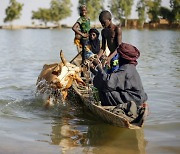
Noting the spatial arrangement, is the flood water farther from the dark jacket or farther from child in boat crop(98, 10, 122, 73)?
child in boat crop(98, 10, 122, 73)

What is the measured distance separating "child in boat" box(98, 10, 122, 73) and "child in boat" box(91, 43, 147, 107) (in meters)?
1.40

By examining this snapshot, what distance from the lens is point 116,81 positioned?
196 inches

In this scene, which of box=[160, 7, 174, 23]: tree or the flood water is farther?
box=[160, 7, 174, 23]: tree

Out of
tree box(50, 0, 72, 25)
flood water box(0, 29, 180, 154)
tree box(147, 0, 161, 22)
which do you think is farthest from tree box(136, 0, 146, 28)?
flood water box(0, 29, 180, 154)

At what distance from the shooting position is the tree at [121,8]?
8136 centimetres

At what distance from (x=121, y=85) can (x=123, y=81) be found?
69mm

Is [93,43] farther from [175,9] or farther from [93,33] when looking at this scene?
[175,9]

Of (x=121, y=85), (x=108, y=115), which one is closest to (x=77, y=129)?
(x=108, y=115)

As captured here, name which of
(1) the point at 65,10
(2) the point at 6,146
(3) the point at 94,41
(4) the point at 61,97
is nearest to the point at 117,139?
(2) the point at 6,146

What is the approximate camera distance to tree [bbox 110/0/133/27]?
81363 millimetres

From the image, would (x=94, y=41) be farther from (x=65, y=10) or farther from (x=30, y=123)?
(x=65, y=10)

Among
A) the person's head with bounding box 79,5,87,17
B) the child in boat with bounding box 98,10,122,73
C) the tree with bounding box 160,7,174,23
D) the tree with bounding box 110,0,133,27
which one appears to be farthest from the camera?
the tree with bounding box 110,0,133,27

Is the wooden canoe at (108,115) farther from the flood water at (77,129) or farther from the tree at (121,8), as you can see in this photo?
the tree at (121,8)

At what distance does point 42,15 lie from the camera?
345 ft
